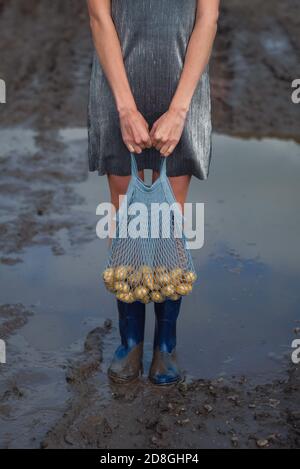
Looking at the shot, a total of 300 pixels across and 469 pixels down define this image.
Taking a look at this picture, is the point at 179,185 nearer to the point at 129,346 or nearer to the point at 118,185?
the point at 118,185

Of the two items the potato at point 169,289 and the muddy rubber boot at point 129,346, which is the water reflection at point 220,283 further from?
the potato at point 169,289

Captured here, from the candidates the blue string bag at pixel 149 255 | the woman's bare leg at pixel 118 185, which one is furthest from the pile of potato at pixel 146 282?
the woman's bare leg at pixel 118 185

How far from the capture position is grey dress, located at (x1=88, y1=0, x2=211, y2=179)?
3.01 metres

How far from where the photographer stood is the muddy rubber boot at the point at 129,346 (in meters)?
3.31

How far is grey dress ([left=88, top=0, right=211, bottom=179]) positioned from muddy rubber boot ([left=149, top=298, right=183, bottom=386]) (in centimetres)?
53

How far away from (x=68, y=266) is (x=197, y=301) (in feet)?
2.46

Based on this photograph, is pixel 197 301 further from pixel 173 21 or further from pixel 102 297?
pixel 173 21

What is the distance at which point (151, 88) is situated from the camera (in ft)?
10.1

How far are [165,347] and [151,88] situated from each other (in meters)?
1.01

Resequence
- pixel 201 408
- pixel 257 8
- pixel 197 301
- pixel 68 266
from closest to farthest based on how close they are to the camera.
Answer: pixel 201 408, pixel 197 301, pixel 68 266, pixel 257 8

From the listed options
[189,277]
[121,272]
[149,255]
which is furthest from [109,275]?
[189,277]

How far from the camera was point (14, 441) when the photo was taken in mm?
2939
